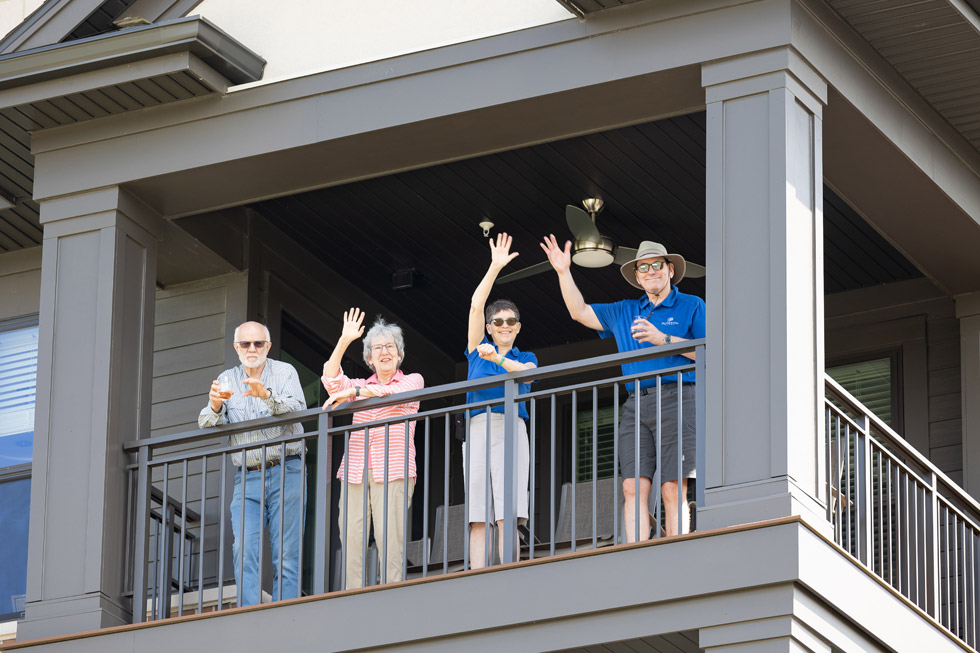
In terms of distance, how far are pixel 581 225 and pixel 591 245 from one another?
0.54ft

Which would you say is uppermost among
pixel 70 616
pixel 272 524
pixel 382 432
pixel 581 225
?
pixel 581 225

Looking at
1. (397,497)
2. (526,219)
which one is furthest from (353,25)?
(397,497)

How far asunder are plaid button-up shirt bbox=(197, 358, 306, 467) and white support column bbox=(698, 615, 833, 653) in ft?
9.47

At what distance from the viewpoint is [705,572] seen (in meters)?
8.61

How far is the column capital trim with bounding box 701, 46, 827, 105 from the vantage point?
30.6ft

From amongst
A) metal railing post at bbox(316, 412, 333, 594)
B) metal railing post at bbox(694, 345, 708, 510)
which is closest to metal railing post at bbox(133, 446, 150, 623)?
metal railing post at bbox(316, 412, 333, 594)

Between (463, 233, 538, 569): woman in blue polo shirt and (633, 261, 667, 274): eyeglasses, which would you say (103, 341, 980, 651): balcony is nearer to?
(463, 233, 538, 569): woman in blue polo shirt

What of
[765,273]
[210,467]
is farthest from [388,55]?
[210,467]

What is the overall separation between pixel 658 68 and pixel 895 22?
1.36 m

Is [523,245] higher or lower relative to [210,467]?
higher

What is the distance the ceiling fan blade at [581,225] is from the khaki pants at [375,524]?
259 centimetres

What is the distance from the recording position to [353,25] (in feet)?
35.3

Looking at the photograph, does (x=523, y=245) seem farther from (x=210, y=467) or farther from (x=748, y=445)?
(x=748, y=445)

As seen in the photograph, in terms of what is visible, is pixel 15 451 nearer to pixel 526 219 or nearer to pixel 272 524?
pixel 272 524
